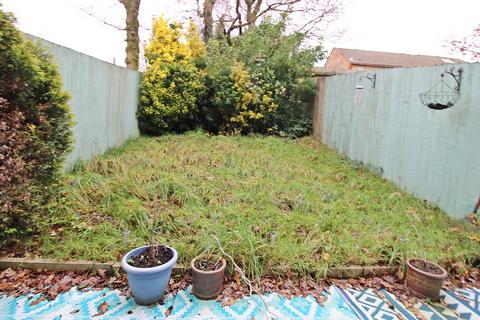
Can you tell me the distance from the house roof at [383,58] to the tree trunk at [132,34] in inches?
735

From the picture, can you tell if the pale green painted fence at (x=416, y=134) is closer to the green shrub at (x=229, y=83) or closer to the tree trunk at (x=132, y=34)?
the green shrub at (x=229, y=83)

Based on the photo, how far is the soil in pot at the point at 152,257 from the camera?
2069 mm

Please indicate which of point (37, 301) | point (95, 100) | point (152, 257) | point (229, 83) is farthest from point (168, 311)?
point (229, 83)

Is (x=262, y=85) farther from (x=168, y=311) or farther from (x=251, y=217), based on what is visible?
(x=168, y=311)

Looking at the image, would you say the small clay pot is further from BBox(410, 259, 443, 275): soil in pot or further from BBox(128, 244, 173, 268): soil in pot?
BBox(410, 259, 443, 275): soil in pot

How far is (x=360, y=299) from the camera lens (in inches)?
88.2

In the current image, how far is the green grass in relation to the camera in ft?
8.31

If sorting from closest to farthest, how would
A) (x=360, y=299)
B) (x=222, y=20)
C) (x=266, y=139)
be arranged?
1. (x=360, y=299)
2. (x=266, y=139)
3. (x=222, y=20)

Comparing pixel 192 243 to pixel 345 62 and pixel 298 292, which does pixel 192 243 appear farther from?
pixel 345 62

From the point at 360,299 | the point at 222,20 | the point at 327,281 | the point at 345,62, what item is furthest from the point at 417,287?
the point at 345,62

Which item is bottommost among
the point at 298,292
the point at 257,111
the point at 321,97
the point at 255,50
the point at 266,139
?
the point at 298,292

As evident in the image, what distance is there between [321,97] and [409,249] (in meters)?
5.61

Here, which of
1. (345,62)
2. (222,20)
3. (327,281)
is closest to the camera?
(327,281)

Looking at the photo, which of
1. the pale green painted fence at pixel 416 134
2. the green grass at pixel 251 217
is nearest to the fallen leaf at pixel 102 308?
the green grass at pixel 251 217
